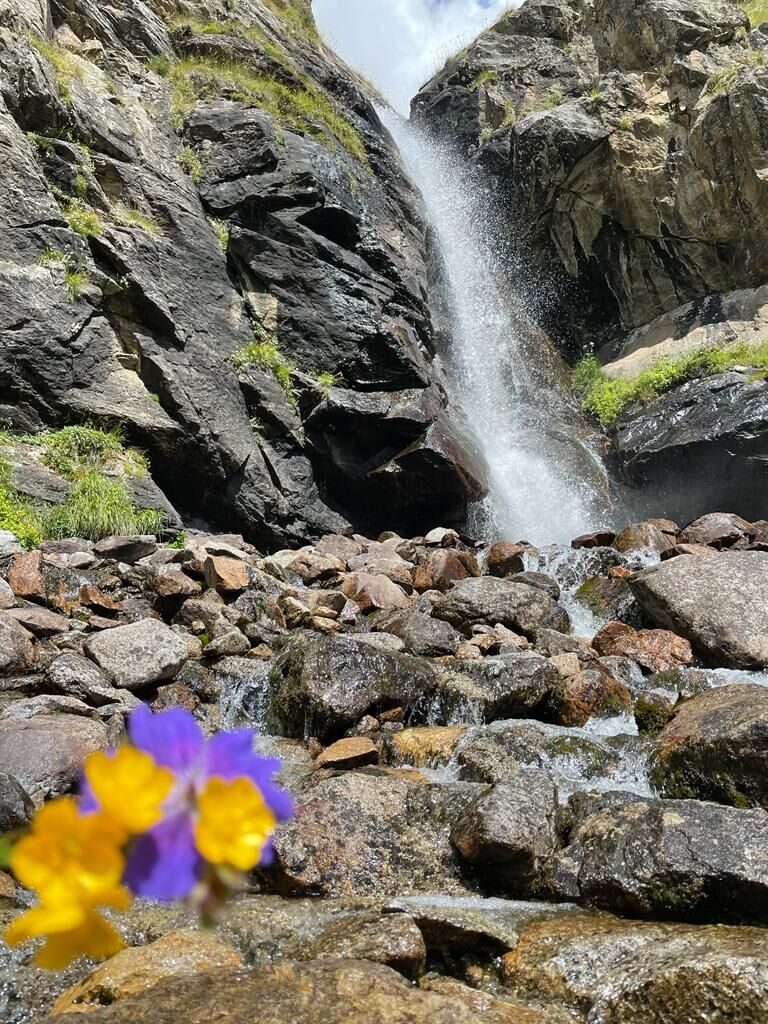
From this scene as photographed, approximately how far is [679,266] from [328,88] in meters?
9.68

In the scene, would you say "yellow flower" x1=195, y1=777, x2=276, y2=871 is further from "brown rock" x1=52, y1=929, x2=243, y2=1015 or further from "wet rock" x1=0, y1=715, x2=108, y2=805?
"wet rock" x1=0, y1=715, x2=108, y2=805

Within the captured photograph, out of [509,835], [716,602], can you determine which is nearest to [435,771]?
[509,835]

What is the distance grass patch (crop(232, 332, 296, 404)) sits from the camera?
12.3m

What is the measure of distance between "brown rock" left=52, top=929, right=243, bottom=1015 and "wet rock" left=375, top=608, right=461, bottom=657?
4195mm

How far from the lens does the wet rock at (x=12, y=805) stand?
3.69 meters

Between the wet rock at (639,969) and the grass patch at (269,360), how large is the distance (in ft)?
33.8

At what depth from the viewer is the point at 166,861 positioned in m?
0.42

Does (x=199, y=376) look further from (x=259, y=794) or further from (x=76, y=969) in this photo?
(x=259, y=794)

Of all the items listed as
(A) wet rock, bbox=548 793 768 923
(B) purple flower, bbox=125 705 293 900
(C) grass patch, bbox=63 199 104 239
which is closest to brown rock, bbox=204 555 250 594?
(A) wet rock, bbox=548 793 768 923

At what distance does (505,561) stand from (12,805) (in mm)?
7706

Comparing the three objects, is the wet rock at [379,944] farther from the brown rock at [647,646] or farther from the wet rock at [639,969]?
the brown rock at [647,646]

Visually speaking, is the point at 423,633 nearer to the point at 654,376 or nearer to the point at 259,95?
the point at 654,376

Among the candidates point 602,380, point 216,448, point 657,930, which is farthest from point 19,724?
point 602,380

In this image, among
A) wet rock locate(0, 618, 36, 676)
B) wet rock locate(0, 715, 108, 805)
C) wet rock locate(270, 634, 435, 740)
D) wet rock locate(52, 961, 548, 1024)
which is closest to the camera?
wet rock locate(52, 961, 548, 1024)
